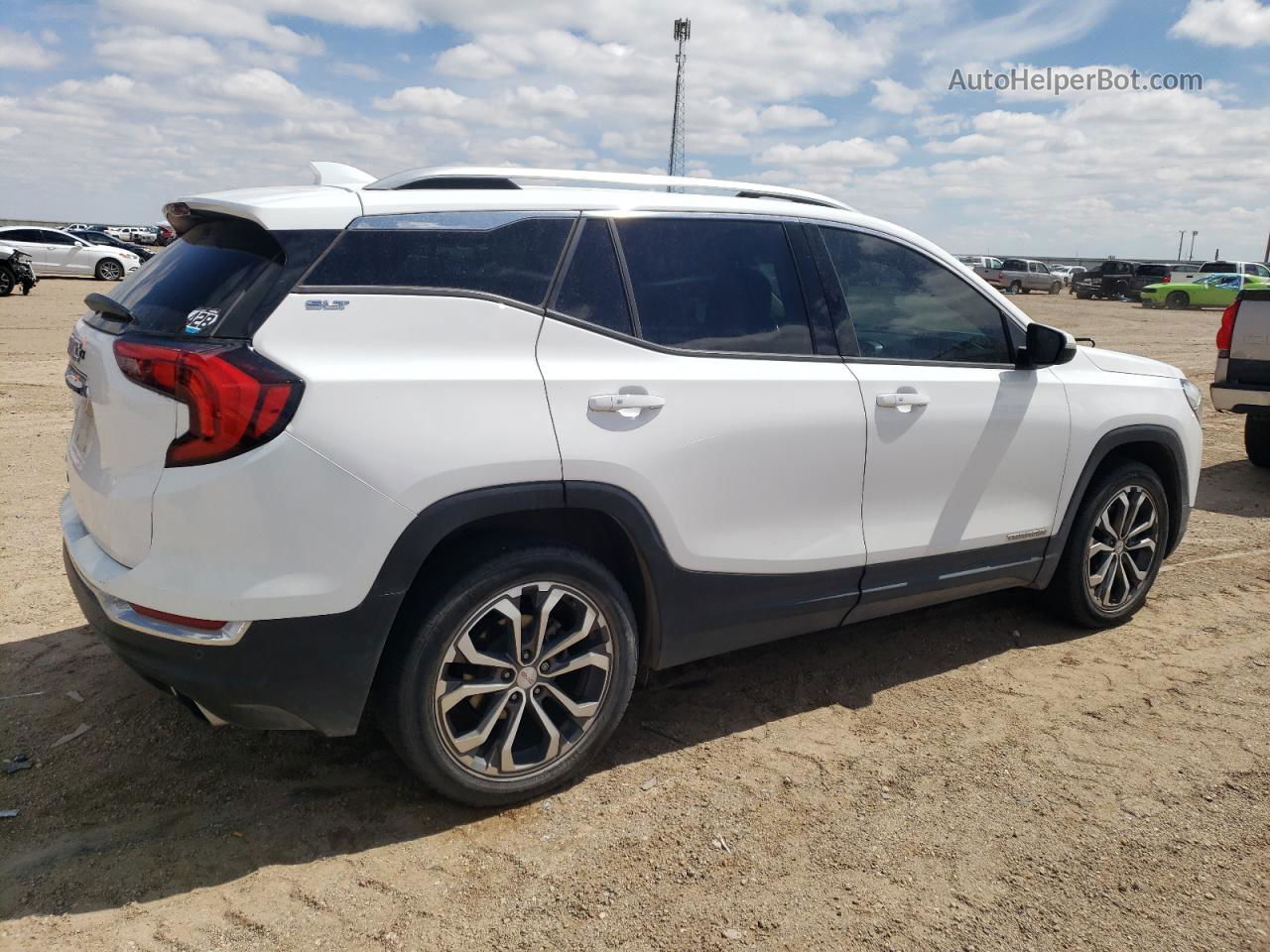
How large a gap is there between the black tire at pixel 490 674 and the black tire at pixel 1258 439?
761cm

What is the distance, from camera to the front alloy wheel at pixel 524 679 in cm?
299

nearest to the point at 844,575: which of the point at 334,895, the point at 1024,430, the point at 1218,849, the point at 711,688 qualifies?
the point at 711,688

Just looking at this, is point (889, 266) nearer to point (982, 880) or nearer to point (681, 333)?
point (681, 333)

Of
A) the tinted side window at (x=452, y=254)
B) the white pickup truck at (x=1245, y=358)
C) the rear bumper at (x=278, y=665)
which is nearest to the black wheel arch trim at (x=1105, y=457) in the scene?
the tinted side window at (x=452, y=254)

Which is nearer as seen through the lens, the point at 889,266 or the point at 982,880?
the point at 982,880

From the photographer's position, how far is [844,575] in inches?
147

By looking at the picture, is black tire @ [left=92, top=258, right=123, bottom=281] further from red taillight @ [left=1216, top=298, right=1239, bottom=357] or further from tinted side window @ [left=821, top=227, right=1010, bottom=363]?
tinted side window @ [left=821, top=227, right=1010, bottom=363]

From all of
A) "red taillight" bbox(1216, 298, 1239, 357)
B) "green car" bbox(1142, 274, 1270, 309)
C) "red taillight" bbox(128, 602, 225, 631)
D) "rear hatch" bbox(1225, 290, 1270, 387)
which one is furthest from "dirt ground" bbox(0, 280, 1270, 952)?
"green car" bbox(1142, 274, 1270, 309)

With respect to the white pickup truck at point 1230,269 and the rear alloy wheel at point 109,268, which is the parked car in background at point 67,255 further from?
the white pickup truck at point 1230,269

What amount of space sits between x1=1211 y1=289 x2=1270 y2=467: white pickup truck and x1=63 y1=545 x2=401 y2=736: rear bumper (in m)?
7.81

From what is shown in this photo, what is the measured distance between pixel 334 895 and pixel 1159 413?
13.5 feet

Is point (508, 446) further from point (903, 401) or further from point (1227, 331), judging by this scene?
point (1227, 331)

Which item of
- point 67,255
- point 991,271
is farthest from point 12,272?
point 991,271

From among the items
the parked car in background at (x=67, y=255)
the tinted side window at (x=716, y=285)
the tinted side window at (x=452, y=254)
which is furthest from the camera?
the parked car in background at (x=67, y=255)
